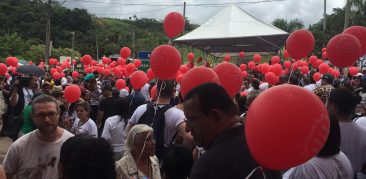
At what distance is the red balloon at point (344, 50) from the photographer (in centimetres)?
483

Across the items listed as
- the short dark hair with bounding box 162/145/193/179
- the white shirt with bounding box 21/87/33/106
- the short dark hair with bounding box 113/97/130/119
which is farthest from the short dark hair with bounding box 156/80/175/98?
the white shirt with bounding box 21/87/33/106

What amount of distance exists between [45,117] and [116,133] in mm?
2129

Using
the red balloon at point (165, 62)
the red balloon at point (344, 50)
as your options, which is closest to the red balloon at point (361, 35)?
the red balloon at point (344, 50)

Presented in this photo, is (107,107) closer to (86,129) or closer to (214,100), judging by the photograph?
(86,129)

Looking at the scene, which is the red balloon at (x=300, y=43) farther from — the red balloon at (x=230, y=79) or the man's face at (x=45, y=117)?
the man's face at (x=45, y=117)

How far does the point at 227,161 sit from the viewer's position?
196cm

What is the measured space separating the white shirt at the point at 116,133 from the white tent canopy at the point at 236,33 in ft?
28.9

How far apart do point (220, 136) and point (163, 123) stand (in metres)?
2.21

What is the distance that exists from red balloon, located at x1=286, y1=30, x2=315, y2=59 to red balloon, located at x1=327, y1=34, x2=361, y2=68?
83cm

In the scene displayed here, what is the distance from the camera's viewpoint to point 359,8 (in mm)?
34781

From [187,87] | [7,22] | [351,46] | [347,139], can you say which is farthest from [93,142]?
[7,22]

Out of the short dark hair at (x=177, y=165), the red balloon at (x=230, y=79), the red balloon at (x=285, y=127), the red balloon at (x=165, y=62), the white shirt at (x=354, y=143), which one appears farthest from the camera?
the red balloon at (x=165, y=62)

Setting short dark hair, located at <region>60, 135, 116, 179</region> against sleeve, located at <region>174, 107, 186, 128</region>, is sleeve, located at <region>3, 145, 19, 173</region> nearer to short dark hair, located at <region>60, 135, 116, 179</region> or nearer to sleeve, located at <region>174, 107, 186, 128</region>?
short dark hair, located at <region>60, 135, 116, 179</region>

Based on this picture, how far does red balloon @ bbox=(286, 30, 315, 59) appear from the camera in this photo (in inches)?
232
